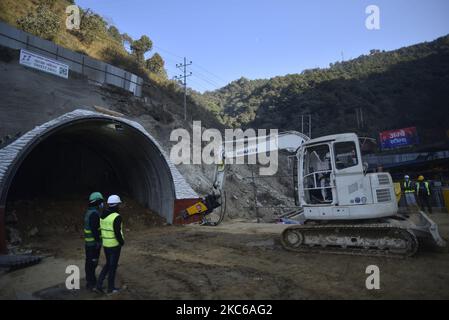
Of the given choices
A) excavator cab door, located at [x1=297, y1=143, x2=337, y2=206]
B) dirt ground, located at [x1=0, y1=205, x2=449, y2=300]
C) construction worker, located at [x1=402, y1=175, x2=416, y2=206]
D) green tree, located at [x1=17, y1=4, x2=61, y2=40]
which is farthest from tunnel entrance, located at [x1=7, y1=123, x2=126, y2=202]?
construction worker, located at [x1=402, y1=175, x2=416, y2=206]

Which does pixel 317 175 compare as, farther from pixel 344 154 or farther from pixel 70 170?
pixel 70 170

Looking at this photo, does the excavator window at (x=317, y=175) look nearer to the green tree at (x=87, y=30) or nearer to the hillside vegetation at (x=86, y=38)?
the hillside vegetation at (x=86, y=38)

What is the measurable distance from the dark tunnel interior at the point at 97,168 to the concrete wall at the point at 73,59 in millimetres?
8689

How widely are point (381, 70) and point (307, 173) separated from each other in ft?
233

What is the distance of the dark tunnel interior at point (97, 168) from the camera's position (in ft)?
50.6

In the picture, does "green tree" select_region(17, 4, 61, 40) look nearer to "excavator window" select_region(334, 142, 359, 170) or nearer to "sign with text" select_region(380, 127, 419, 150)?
"excavator window" select_region(334, 142, 359, 170)

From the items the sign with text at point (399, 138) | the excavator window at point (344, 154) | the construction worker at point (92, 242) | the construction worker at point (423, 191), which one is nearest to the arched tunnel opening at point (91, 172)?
the construction worker at point (92, 242)

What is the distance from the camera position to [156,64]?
4297 cm

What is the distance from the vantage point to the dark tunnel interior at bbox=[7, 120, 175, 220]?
1543cm

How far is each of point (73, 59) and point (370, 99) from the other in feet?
189

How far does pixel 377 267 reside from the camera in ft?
23.9

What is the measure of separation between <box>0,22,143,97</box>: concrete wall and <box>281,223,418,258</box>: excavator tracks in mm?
21278
